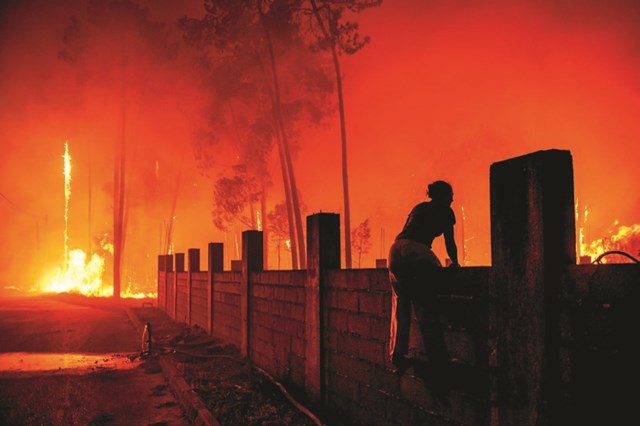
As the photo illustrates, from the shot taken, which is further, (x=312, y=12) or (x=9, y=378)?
(x=312, y=12)

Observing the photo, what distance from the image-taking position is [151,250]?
73250mm

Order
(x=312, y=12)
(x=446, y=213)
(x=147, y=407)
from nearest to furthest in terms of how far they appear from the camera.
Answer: (x=446, y=213) → (x=147, y=407) → (x=312, y=12)

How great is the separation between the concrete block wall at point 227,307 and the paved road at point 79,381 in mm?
1836

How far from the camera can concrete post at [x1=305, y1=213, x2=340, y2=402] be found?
23.9ft

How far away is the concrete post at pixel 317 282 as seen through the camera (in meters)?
7.28

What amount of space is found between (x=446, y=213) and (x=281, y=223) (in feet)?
118

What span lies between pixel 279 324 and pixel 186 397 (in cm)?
191

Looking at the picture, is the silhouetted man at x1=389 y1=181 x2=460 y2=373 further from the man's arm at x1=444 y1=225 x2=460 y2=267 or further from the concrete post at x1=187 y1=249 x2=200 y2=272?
the concrete post at x1=187 y1=249 x2=200 y2=272

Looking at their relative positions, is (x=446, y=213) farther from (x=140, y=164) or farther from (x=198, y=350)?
(x=140, y=164)

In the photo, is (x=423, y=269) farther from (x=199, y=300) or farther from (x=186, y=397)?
(x=199, y=300)

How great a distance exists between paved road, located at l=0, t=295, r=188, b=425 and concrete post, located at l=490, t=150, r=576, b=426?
5258 mm

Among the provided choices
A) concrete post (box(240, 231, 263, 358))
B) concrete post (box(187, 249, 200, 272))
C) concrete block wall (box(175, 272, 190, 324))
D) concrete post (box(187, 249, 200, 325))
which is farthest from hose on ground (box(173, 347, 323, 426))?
concrete block wall (box(175, 272, 190, 324))

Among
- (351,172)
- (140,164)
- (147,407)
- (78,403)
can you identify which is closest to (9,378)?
(78,403)

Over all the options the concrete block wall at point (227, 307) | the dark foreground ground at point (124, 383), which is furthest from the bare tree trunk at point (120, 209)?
the concrete block wall at point (227, 307)
